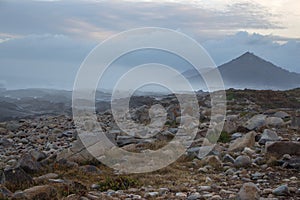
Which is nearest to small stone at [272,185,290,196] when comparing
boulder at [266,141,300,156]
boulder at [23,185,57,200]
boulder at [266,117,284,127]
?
boulder at [266,141,300,156]

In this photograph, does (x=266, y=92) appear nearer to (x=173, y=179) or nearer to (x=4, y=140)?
(x=4, y=140)

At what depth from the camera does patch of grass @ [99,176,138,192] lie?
877 centimetres

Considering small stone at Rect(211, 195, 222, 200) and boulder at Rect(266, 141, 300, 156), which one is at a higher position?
boulder at Rect(266, 141, 300, 156)

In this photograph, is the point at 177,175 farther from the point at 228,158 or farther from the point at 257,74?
the point at 257,74

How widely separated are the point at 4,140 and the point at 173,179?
12246 millimetres

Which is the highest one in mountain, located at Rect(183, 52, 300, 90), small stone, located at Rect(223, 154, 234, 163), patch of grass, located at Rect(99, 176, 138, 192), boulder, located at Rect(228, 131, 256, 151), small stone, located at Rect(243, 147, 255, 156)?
mountain, located at Rect(183, 52, 300, 90)

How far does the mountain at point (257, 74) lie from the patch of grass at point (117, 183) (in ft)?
256

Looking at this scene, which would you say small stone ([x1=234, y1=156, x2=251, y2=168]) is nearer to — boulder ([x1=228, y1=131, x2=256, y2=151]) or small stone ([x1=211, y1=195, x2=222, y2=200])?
boulder ([x1=228, y1=131, x2=256, y2=151])

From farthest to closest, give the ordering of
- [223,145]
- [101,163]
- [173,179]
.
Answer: [223,145] → [101,163] → [173,179]

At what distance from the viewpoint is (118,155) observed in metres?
12.2

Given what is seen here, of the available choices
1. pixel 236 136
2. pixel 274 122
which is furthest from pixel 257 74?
pixel 236 136

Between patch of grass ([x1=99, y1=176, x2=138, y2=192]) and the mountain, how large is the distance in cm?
7818

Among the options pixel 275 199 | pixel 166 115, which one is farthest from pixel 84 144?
pixel 166 115

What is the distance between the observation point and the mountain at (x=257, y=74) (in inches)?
3725
